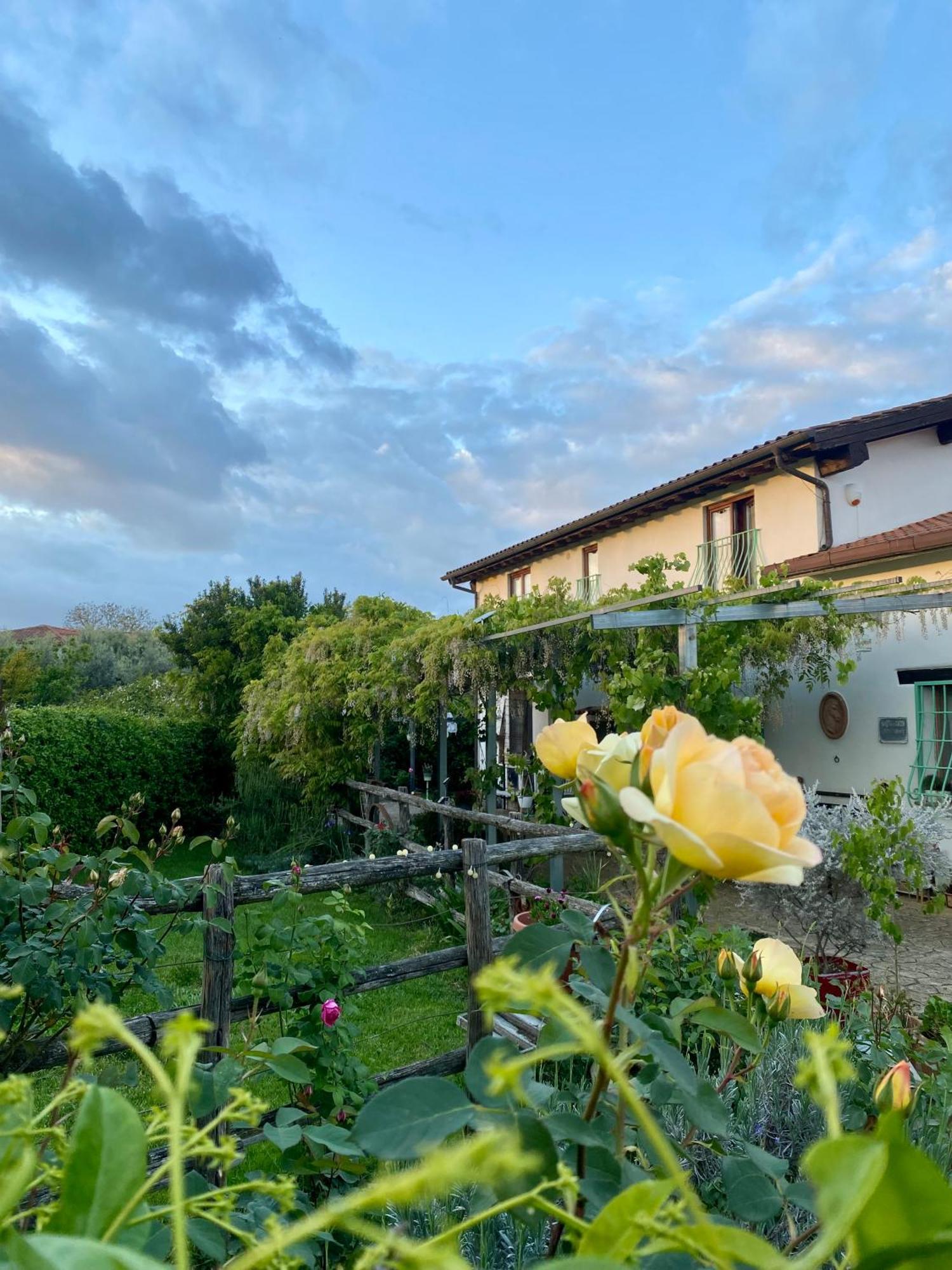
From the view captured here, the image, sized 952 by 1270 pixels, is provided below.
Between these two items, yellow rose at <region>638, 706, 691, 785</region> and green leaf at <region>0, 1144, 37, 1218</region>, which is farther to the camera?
yellow rose at <region>638, 706, 691, 785</region>

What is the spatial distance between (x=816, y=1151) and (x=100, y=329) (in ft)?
58.3

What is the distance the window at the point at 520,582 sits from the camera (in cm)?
1650

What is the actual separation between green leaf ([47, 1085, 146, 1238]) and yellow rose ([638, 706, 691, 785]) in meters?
0.36

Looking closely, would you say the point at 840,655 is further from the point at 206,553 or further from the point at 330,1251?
the point at 206,553

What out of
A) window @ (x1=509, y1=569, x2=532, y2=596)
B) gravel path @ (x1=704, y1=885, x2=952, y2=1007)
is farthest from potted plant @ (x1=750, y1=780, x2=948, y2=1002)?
window @ (x1=509, y1=569, x2=532, y2=596)

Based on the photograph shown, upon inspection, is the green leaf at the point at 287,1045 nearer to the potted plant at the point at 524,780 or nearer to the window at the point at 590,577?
the potted plant at the point at 524,780

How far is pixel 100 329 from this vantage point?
→ 14797mm

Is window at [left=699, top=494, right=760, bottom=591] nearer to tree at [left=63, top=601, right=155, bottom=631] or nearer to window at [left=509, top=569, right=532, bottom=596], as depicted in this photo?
window at [left=509, top=569, right=532, bottom=596]

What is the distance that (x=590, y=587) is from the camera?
46.4 feet

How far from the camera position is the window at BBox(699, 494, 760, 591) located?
10.7 m

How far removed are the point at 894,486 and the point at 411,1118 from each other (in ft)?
37.1

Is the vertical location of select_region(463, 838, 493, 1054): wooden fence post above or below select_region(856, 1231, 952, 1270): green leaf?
below

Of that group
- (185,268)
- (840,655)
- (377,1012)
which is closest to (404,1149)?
(377,1012)

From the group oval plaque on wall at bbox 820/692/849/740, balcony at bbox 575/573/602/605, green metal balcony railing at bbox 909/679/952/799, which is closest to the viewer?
green metal balcony railing at bbox 909/679/952/799
